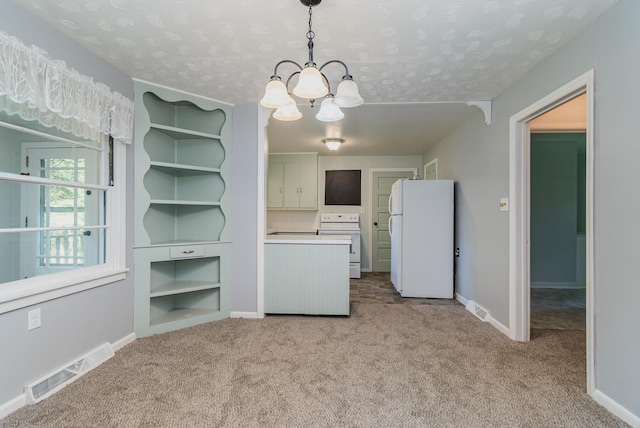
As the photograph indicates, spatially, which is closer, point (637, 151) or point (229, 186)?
point (637, 151)

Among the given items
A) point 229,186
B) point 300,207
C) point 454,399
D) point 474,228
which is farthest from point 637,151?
point 300,207

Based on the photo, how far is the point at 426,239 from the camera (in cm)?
385

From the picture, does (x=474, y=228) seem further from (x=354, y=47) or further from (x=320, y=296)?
(x=354, y=47)

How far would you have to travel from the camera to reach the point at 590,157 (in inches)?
68.5

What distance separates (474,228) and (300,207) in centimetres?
292

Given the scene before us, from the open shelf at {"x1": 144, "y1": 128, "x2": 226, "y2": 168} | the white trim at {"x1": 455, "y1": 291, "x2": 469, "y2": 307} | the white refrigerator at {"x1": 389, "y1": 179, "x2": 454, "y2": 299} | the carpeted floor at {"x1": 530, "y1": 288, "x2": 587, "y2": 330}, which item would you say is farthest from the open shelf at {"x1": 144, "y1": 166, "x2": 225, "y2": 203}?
the carpeted floor at {"x1": 530, "y1": 288, "x2": 587, "y2": 330}

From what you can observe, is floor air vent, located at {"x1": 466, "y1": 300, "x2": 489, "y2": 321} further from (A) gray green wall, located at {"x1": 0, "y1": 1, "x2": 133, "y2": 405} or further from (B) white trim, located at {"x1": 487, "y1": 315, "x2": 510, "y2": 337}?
(A) gray green wall, located at {"x1": 0, "y1": 1, "x2": 133, "y2": 405}

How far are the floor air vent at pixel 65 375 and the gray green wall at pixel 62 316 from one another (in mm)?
39

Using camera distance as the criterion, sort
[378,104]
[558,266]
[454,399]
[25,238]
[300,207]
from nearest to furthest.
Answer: [454,399]
[25,238]
[378,104]
[558,266]
[300,207]

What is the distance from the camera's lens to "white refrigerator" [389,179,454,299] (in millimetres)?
3834

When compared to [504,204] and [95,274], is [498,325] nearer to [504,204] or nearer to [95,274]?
[504,204]

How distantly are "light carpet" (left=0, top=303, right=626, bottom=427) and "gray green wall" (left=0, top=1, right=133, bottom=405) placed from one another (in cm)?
19

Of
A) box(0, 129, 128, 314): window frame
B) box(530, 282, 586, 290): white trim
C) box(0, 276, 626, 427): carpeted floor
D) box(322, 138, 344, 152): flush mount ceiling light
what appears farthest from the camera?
box(530, 282, 586, 290): white trim

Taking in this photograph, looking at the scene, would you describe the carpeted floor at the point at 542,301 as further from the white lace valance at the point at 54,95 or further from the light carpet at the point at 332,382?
the white lace valance at the point at 54,95
